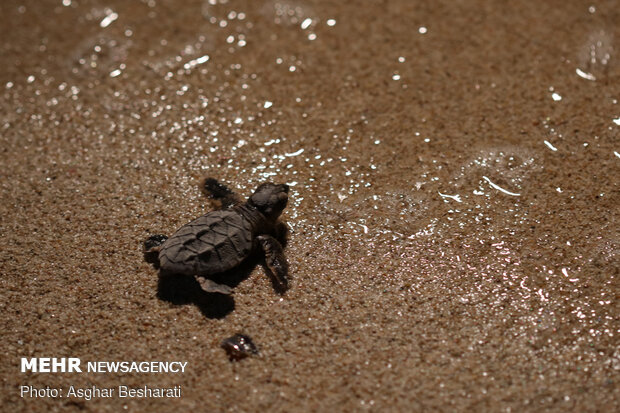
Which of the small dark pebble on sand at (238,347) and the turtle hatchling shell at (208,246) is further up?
the turtle hatchling shell at (208,246)

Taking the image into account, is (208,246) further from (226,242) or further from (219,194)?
(219,194)

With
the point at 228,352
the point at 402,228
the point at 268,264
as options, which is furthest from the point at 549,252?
the point at 228,352

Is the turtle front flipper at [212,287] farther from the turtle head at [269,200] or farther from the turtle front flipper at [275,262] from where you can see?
the turtle head at [269,200]

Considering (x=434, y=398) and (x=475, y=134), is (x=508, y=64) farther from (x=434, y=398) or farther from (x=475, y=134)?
(x=434, y=398)

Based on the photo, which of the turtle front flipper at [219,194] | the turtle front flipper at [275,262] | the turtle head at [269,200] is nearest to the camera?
the turtle front flipper at [275,262]

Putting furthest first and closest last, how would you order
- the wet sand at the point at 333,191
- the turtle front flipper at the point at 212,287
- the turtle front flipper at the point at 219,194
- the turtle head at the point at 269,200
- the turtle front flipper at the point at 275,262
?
the turtle front flipper at the point at 219,194 → the turtle head at the point at 269,200 → the turtle front flipper at the point at 275,262 → the turtle front flipper at the point at 212,287 → the wet sand at the point at 333,191

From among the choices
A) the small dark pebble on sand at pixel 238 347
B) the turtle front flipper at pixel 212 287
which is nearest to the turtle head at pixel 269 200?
the turtle front flipper at pixel 212 287

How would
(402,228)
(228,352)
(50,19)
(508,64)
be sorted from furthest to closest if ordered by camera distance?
(50,19), (508,64), (402,228), (228,352)
